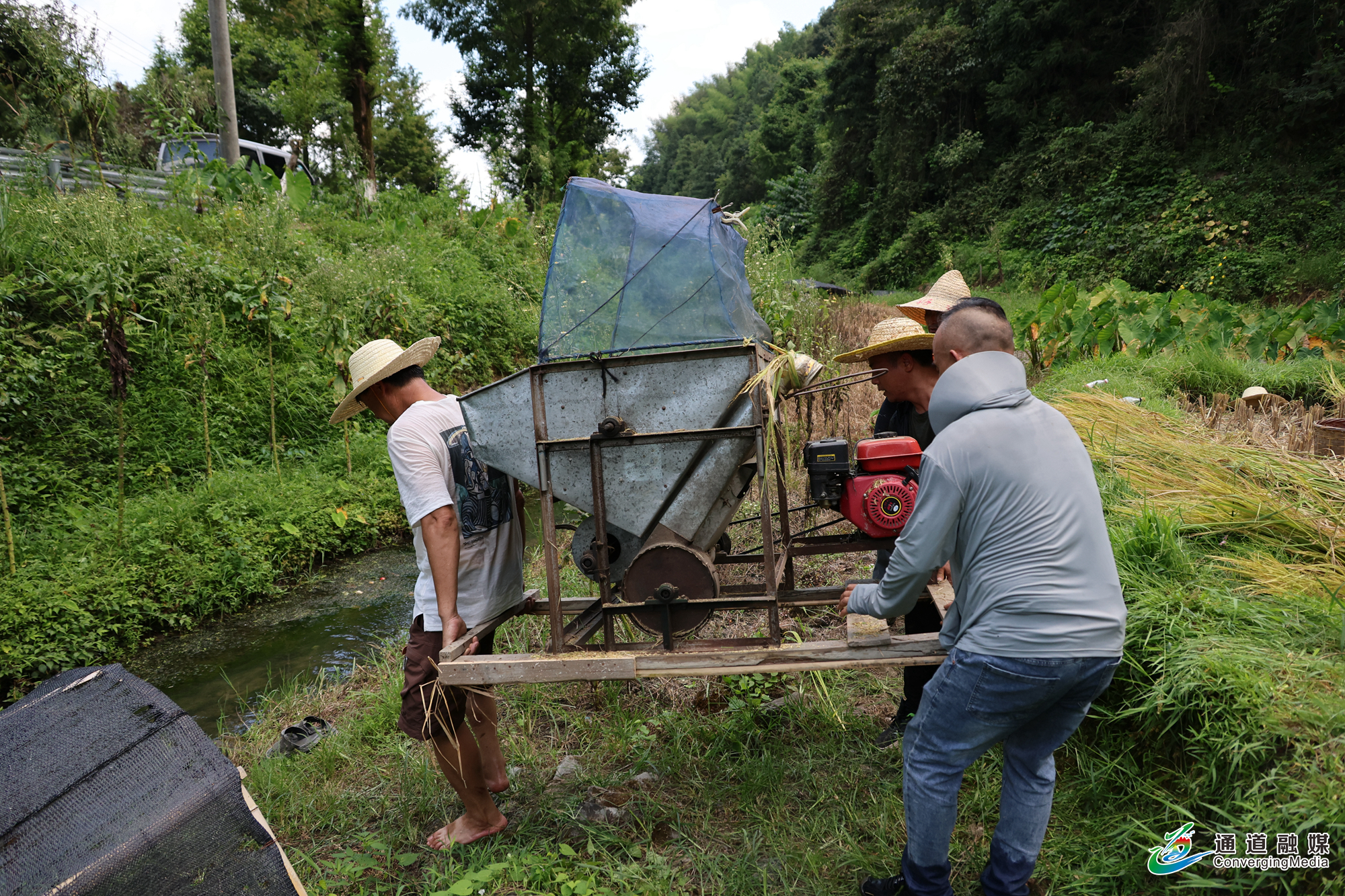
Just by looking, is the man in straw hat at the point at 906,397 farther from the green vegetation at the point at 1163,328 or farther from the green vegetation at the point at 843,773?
the green vegetation at the point at 1163,328

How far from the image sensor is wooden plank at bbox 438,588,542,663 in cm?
244

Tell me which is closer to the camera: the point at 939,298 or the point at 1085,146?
the point at 939,298

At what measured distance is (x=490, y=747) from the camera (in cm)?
296

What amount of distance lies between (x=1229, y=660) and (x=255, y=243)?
31.5 feet

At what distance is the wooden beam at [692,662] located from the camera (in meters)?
2.28

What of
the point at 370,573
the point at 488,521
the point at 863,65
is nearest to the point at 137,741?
the point at 488,521

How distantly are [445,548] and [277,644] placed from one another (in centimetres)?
359

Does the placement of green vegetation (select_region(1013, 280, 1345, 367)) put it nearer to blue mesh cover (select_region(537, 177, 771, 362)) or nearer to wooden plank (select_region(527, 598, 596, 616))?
blue mesh cover (select_region(537, 177, 771, 362))

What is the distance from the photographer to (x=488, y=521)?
2.75 metres

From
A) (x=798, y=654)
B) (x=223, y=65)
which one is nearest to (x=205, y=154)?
(x=223, y=65)

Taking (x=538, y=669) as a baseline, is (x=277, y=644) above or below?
below

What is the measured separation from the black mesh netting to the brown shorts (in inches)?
27.1

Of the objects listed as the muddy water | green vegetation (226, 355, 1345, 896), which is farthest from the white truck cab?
green vegetation (226, 355, 1345, 896)

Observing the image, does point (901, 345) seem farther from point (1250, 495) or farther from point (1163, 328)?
point (1163, 328)
